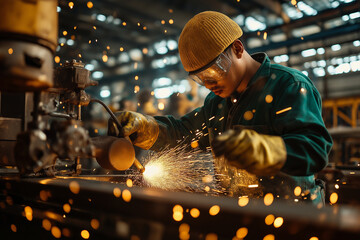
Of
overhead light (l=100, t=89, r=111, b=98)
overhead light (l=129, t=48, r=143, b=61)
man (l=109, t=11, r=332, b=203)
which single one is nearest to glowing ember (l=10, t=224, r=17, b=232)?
man (l=109, t=11, r=332, b=203)

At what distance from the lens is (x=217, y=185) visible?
2137 mm

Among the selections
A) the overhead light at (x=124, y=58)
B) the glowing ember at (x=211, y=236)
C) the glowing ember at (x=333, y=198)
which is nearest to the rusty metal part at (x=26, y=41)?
the glowing ember at (x=211, y=236)

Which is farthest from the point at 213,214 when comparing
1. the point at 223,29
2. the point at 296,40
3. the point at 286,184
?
the point at 296,40

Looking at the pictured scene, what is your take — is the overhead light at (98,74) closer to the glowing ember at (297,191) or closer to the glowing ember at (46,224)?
the glowing ember at (297,191)

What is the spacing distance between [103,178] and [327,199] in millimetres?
1758

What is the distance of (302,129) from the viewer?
1.49 meters

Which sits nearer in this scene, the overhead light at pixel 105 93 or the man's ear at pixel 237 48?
the man's ear at pixel 237 48

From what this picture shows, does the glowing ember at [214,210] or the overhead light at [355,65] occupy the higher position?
the overhead light at [355,65]

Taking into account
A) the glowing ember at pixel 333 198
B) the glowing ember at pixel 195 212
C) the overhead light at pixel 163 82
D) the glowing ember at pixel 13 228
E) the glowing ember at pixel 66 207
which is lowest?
the glowing ember at pixel 333 198

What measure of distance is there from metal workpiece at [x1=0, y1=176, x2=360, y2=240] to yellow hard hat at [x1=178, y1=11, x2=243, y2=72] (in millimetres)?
914

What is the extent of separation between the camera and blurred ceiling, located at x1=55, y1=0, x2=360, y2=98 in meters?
5.93

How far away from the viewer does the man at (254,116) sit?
129 cm

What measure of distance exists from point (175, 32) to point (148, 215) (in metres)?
8.01

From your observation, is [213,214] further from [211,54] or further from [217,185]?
[217,185]
